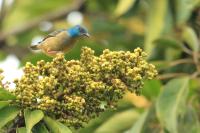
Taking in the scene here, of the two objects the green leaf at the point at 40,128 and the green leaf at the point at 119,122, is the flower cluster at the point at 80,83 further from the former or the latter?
the green leaf at the point at 119,122

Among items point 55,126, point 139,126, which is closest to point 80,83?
point 55,126

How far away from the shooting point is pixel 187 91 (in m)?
5.18

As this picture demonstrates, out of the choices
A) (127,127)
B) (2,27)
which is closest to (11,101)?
(127,127)

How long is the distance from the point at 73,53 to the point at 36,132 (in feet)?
4.65

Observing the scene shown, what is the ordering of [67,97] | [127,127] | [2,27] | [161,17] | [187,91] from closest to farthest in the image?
[67,97]
[187,91]
[127,127]
[161,17]
[2,27]

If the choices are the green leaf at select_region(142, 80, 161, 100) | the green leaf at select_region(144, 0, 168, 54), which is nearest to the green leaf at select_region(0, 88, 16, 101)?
the green leaf at select_region(142, 80, 161, 100)

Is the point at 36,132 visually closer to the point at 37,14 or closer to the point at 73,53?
the point at 73,53

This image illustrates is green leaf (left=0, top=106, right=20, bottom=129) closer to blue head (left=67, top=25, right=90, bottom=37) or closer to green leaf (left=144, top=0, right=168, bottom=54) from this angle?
blue head (left=67, top=25, right=90, bottom=37)

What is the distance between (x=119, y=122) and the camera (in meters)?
5.64

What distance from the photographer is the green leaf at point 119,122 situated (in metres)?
5.56

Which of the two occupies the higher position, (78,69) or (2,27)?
(2,27)

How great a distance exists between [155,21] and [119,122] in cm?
110

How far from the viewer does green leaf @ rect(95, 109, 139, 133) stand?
18.2 ft

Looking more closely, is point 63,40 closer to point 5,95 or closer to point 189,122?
point 5,95
